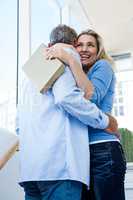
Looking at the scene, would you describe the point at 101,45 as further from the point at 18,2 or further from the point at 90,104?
→ the point at 18,2

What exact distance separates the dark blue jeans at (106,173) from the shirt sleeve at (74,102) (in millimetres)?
107

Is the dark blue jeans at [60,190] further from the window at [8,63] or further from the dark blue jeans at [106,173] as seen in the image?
the window at [8,63]

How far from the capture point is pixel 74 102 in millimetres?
1143

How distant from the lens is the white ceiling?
3748 mm

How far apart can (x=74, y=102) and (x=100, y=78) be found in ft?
0.67

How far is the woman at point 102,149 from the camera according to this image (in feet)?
3.92

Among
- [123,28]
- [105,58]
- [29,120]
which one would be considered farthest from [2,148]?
[123,28]

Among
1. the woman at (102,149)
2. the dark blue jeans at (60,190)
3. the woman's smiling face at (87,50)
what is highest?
the woman's smiling face at (87,50)

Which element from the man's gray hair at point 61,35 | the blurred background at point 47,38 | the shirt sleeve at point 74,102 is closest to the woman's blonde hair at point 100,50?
the man's gray hair at point 61,35

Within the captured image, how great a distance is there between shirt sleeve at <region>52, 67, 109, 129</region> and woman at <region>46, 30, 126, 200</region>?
0.15 ft

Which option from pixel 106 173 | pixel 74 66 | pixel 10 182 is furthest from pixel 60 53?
pixel 10 182

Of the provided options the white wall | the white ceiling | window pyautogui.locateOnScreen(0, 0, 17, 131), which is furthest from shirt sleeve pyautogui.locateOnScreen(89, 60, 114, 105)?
the white ceiling

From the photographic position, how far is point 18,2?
8.67 ft

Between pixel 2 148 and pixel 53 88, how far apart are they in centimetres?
29
